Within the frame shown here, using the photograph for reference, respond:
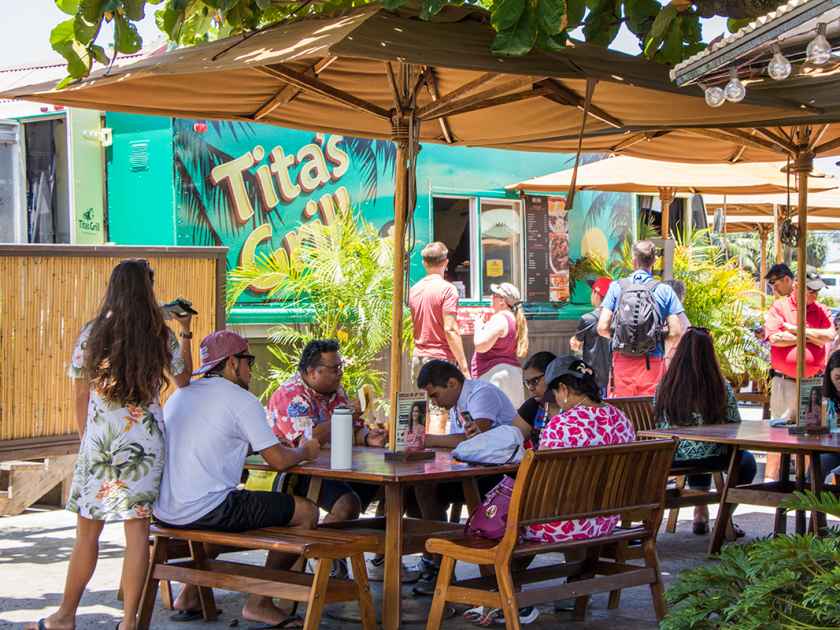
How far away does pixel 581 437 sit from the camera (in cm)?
614

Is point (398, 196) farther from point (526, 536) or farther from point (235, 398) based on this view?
point (526, 536)

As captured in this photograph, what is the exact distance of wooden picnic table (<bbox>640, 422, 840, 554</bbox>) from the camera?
754 cm

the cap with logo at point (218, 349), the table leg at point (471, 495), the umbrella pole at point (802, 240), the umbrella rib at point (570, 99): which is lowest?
the table leg at point (471, 495)

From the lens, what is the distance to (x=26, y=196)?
35.7 feet

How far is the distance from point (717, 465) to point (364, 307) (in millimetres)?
4045

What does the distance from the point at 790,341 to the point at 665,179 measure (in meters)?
2.43

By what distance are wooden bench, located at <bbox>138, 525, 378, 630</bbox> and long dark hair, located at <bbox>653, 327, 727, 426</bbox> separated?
120 inches

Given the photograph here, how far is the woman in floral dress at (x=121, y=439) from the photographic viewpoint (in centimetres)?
624

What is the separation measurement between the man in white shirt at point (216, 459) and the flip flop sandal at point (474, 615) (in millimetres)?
1162

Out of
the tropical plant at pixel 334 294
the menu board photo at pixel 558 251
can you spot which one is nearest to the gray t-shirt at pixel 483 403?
the tropical plant at pixel 334 294

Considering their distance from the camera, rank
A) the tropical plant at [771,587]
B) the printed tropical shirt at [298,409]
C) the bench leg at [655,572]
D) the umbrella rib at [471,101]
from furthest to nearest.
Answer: the printed tropical shirt at [298,409] → the umbrella rib at [471,101] → the bench leg at [655,572] → the tropical plant at [771,587]

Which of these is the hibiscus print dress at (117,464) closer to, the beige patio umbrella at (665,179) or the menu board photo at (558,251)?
the beige patio umbrella at (665,179)

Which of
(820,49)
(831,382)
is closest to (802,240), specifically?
(831,382)

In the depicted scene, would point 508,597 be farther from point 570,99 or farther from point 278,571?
point 570,99
